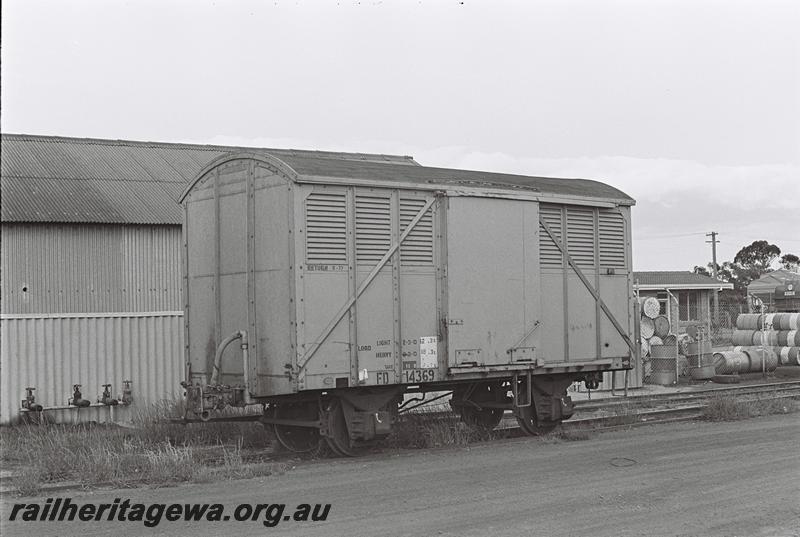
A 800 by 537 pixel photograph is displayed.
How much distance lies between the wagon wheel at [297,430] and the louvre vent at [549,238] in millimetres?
4147

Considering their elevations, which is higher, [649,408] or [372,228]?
[372,228]

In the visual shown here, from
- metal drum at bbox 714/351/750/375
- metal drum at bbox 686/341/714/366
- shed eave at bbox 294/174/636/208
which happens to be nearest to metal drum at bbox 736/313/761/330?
metal drum at bbox 714/351/750/375

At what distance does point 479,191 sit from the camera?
13.6 metres

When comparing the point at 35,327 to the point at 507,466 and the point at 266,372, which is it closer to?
the point at 266,372

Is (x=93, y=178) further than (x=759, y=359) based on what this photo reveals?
No

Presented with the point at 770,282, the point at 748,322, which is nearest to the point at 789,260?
the point at 770,282

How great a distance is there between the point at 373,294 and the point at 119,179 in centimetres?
983

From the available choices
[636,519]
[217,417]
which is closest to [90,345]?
[217,417]

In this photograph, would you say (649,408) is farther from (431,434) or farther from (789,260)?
(789,260)

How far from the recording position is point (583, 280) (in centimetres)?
1501

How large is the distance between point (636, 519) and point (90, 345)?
11613 millimetres

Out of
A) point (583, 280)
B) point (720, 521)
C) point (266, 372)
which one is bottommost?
point (720, 521)

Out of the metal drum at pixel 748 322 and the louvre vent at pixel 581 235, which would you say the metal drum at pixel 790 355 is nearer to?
the metal drum at pixel 748 322

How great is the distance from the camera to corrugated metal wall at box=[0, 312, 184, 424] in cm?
1656
